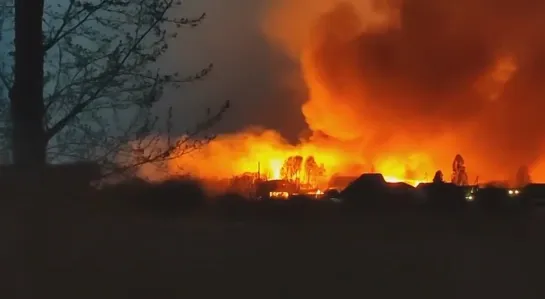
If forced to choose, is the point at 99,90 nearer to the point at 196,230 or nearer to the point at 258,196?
the point at 196,230

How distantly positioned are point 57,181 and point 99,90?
72cm

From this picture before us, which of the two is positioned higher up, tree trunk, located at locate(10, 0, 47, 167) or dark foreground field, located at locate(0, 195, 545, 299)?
tree trunk, located at locate(10, 0, 47, 167)

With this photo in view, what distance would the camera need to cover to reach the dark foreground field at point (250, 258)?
5.38m

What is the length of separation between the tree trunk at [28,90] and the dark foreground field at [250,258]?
1.38 feet

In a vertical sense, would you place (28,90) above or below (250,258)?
above

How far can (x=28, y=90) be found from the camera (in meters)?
5.61

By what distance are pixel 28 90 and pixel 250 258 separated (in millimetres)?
1996

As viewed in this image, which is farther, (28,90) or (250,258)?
(250,258)

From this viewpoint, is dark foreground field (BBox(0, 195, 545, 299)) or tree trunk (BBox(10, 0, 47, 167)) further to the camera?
tree trunk (BBox(10, 0, 47, 167))

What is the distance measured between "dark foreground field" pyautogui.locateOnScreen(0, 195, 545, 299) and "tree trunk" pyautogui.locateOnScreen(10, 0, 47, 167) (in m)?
0.42

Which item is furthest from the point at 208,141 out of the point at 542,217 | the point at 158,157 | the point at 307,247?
the point at 542,217

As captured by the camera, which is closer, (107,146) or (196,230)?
(107,146)

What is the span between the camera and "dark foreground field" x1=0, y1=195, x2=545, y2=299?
212 inches

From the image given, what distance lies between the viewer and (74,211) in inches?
227
